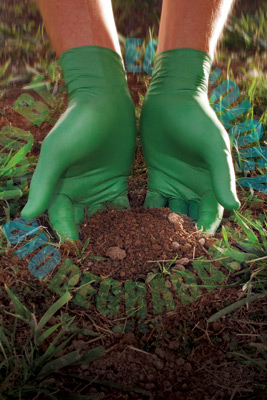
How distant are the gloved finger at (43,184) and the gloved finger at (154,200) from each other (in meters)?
0.41

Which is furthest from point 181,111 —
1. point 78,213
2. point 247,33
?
point 247,33

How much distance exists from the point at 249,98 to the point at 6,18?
1668mm

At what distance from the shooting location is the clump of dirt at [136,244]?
4.50ft

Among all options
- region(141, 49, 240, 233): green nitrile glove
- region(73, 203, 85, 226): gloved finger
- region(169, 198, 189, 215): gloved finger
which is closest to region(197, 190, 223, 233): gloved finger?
region(141, 49, 240, 233): green nitrile glove

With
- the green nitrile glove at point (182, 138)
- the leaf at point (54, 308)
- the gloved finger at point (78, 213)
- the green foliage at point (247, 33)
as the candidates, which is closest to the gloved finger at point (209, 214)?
the green nitrile glove at point (182, 138)

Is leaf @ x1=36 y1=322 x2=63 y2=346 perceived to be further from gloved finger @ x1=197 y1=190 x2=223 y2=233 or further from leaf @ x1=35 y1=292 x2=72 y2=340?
gloved finger @ x1=197 y1=190 x2=223 y2=233

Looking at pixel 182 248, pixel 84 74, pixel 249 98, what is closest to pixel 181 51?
pixel 84 74

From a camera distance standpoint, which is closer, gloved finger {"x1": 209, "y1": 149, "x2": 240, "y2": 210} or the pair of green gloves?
gloved finger {"x1": 209, "y1": 149, "x2": 240, "y2": 210}

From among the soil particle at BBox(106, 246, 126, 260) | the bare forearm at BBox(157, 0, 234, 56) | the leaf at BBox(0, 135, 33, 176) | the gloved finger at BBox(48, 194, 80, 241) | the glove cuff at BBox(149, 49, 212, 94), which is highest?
the bare forearm at BBox(157, 0, 234, 56)

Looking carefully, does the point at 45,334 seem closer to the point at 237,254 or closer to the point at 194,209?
the point at 237,254

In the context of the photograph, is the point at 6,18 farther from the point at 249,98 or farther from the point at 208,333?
the point at 208,333

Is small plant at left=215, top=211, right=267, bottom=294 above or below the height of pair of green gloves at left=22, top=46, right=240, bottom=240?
below

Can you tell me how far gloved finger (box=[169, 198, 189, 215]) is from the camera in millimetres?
1698

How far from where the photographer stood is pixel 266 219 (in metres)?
1.65
